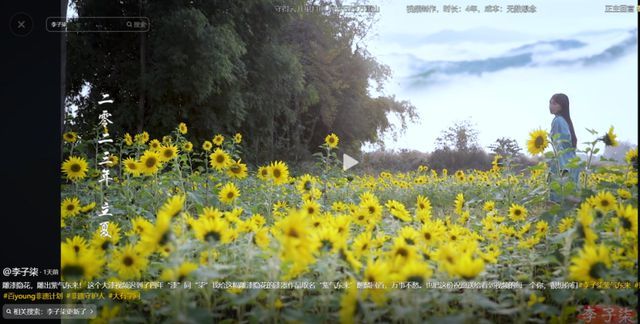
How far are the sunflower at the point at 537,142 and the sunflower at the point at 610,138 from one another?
516 millimetres

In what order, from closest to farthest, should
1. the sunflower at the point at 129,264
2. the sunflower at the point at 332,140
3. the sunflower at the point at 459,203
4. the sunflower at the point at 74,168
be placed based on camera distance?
the sunflower at the point at 129,264, the sunflower at the point at 74,168, the sunflower at the point at 459,203, the sunflower at the point at 332,140

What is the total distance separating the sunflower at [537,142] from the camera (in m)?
2.80

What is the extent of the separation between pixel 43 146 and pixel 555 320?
1.87m

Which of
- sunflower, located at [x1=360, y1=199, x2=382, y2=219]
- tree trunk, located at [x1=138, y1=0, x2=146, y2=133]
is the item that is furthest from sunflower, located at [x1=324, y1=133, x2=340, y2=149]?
sunflower, located at [x1=360, y1=199, x2=382, y2=219]

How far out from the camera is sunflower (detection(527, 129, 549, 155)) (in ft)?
9.20

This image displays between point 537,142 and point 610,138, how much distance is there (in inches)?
24.1

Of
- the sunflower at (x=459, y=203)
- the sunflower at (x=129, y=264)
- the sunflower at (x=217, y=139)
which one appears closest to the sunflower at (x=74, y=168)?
the sunflower at (x=217, y=139)

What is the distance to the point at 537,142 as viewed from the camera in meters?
2.82

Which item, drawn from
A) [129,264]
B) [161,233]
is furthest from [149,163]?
[161,233]

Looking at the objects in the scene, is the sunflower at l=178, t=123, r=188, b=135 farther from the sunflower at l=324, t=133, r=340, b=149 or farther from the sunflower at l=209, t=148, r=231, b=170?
the sunflower at l=324, t=133, r=340, b=149

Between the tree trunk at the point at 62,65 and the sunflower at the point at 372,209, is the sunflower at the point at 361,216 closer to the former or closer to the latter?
the sunflower at the point at 372,209

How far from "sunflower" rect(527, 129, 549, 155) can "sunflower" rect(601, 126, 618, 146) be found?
0.52 metres

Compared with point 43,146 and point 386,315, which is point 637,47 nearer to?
point 386,315

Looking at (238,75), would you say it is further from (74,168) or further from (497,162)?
(497,162)
